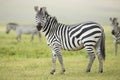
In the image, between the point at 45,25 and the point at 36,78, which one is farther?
the point at 45,25

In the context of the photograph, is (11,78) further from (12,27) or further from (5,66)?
(12,27)

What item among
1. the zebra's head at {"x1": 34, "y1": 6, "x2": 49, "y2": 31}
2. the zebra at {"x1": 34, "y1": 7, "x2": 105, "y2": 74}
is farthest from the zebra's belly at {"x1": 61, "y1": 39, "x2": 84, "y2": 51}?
the zebra's head at {"x1": 34, "y1": 6, "x2": 49, "y2": 31}

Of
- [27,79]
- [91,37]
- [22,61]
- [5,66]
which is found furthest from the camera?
[22,61]

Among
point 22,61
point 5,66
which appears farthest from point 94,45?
point 22,61

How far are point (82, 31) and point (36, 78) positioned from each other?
2216 mm

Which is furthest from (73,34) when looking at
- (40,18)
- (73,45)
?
(40,18)

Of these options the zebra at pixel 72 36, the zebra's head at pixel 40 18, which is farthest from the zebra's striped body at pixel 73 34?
the zebra's head at pixel 40 18

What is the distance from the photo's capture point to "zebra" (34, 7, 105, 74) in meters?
11.6

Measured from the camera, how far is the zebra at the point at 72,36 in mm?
11641

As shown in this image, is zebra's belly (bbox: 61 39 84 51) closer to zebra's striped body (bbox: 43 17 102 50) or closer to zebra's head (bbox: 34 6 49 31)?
zebra's striped body (bbox: 43 17 102 50)

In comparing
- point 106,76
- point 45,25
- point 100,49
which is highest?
point 45,25

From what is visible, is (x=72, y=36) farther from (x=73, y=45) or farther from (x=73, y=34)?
(x=73, y=45)

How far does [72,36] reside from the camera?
39.2 ft

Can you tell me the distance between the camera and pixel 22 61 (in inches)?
620
